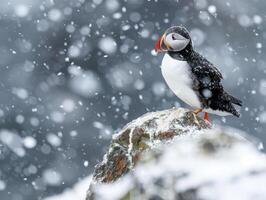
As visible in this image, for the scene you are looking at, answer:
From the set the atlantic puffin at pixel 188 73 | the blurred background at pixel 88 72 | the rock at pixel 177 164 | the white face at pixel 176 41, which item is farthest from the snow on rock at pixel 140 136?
the blurred background at pixel 88 72

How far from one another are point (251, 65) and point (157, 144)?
48.0 ft

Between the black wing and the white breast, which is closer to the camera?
the white breast

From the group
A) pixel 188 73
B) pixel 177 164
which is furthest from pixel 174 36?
pixel 177 164

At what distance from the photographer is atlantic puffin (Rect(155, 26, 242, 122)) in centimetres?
557

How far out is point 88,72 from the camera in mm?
20500

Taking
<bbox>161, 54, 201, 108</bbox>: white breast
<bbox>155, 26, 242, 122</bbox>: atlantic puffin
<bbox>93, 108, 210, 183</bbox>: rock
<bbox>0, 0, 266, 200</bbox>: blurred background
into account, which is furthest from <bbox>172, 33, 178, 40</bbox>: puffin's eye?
<bbox>0, 0, 266, 200</bbox>: blurred background

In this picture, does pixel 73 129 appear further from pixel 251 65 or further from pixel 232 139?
A: pixel 232 139

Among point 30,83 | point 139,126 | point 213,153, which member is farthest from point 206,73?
point 30,83

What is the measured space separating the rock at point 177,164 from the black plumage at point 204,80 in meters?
0.47

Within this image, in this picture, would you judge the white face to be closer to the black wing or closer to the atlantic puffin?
the atlantic puffin

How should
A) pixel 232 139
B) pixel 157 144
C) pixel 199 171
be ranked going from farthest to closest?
pixel 157 144
pixel 232 139
pixel 199 171

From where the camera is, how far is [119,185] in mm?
4746

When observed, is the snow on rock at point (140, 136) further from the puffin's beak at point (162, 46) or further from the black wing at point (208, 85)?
the puffin's beak at point (162, 46)

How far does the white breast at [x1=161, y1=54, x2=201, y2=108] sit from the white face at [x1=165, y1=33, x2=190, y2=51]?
105 millimetres
